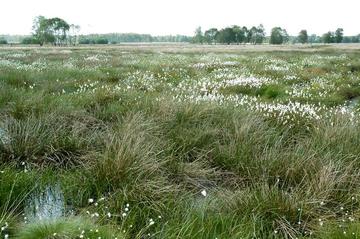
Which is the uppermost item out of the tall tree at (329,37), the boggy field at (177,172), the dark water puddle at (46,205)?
the tall tree at (329,37)

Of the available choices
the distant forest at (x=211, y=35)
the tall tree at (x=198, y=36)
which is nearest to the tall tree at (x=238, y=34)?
the distant forest at (x=211, y=35)

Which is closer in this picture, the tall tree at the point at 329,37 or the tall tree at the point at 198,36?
the tall tree at the point at 329,37

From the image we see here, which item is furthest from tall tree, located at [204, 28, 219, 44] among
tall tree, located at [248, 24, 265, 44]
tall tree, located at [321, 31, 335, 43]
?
tall tree, located at [321, 31, 335, 43]

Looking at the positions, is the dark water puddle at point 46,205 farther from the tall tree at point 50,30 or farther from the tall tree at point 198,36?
the tall tree at point 198,36

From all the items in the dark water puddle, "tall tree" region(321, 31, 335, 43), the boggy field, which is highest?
"tall tree" region(321, 31, 335, 43)

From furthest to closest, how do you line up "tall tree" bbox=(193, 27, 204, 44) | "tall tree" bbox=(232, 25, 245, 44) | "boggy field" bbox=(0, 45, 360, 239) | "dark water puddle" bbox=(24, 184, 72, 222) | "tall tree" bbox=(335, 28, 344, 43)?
1. "tall tree" bbox=(193, 27, 204, 44)
2. "tall tree" bbox=(232, 25, 245, 44)
3. "tall tree" bbox=(335, 28, 344, 43)
4. "dark water puddle" bbox=(24, 184, 72, 222)
5. "boggy field" bbox=(0, 45, 360, 239)

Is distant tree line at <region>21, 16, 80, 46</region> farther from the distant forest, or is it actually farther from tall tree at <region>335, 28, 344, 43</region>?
tall tree at <region>335, 28, 344, 43</region>

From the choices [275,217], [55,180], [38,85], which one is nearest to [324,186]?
[275,217]

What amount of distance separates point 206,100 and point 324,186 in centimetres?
451

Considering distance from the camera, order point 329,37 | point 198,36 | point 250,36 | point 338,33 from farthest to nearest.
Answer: point 198,36 < point 250,36 < point 338,33 < point 329,37

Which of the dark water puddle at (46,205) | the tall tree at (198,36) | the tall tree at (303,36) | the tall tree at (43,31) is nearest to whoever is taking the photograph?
the dark water puddle at (46,205)

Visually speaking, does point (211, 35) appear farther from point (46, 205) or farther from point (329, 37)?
point (46, 205)

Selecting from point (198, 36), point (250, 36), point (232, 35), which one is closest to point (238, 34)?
point (232, 35)

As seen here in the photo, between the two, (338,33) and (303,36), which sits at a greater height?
(338,33)
